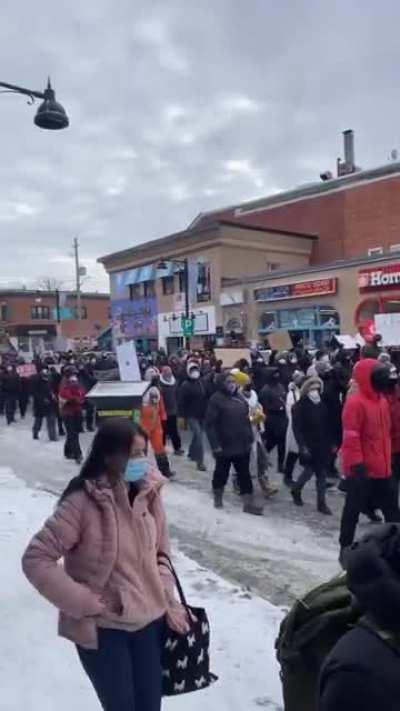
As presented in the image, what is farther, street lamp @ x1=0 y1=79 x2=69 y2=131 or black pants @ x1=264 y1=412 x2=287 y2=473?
black pants @ x1=264 y1=412 x2=287 y2=473

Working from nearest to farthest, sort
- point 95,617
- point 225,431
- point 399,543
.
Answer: point 399,543
point 95,617
point 225,431

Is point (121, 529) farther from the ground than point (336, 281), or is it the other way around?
point (336, 281)

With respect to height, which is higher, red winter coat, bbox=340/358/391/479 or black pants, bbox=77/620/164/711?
red winter coat, bbox=340/358/391/479

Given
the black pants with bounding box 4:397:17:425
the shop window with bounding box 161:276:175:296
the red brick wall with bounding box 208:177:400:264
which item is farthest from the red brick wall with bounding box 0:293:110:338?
the black pants with bounding box 4:397:17:425

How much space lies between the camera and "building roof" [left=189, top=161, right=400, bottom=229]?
3962 cm

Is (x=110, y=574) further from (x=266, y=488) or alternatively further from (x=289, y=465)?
(x=289, y=465)

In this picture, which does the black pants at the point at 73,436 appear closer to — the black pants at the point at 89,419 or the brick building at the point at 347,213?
the black pants at the point at 89,419

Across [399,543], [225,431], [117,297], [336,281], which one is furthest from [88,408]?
[117,297]

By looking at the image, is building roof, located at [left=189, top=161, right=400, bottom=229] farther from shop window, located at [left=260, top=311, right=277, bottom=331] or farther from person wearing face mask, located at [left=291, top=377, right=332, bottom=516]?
person wearing face mask, located at [left=291, top=377, right=332, bottom=516]

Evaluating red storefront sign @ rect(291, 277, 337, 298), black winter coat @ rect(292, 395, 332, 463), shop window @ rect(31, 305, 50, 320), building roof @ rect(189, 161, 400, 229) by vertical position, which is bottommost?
black winter coat @ rect(292, 395, 332, 463)

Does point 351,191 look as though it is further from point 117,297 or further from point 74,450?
point 74,450

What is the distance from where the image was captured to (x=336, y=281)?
1154 inches

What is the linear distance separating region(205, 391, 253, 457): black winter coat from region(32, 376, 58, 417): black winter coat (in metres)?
→ 6.52

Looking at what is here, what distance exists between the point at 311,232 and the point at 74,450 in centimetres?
3400
